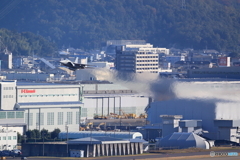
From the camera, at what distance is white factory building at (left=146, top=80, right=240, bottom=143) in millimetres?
72062

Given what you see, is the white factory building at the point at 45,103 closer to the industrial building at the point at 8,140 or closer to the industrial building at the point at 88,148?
the industrial building at the point at 8,140

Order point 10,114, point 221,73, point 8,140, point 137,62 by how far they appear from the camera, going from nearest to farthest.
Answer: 1. point 8,140
2. point 10,114
3. point 221,73
4. point 137,62

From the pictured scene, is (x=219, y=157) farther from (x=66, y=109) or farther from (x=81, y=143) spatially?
(x=66, y=109)

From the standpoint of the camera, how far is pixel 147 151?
6341cm

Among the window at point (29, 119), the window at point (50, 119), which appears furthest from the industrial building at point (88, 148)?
the window at point (50, 119)

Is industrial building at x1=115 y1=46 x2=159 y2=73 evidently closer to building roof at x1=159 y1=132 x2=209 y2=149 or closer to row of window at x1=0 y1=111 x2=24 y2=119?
row of window at x1=0 y1=111 x2=24 y2=119

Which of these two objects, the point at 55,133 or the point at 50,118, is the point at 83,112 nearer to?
the point at 50,118

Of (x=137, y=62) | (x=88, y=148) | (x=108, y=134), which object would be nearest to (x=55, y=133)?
(x=108, y=134)

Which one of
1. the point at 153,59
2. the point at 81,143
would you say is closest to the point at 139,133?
the point at 81,143

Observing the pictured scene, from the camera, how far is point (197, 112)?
74625 millimetres

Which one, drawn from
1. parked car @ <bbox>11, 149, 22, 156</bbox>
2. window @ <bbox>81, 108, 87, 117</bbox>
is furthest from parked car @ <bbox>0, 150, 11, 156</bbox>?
window @ <bbox>81, 108, 87, 117</bbox>

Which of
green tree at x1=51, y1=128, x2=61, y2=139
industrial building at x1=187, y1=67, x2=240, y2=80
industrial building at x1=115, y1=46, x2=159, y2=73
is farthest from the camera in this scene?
industrial building at x1=115, y1=46, x2=159, y2=73

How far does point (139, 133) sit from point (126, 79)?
480 centimetres

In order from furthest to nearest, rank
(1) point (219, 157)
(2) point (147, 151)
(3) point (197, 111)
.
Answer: (3) point (197, 111), (2) point (147, 151), (1) point (219, 157)
